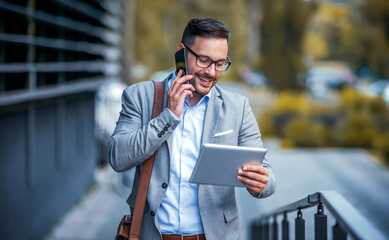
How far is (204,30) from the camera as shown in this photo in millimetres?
2551

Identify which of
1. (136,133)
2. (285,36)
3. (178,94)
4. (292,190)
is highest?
(285,36)

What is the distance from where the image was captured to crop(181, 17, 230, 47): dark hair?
255 cm

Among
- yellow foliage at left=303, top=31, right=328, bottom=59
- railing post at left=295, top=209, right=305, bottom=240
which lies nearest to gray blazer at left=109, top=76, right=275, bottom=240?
railing post at left=295, top=209, right=305, bottom=240

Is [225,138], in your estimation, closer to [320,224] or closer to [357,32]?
[320,224]

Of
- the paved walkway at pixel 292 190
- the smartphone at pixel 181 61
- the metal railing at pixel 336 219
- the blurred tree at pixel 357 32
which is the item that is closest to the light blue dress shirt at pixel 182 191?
the smartphone at pixel 181 61

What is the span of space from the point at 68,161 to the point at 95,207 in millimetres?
921

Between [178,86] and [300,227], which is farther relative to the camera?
[300,227]

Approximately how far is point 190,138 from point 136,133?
28 centimetres

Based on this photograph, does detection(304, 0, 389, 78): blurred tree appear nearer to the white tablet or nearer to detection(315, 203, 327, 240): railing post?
detection(315, 203, 327, 240): railing post

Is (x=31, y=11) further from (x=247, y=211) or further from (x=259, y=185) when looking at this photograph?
(x=259, y=185)

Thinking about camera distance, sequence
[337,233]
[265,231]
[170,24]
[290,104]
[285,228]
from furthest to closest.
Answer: [170,24]
[290,104]
[265,231]
[285,228]
[337,233]

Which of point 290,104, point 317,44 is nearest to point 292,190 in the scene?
point 290,104

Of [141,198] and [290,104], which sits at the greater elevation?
[141,198]

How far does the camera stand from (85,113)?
10.9 m
